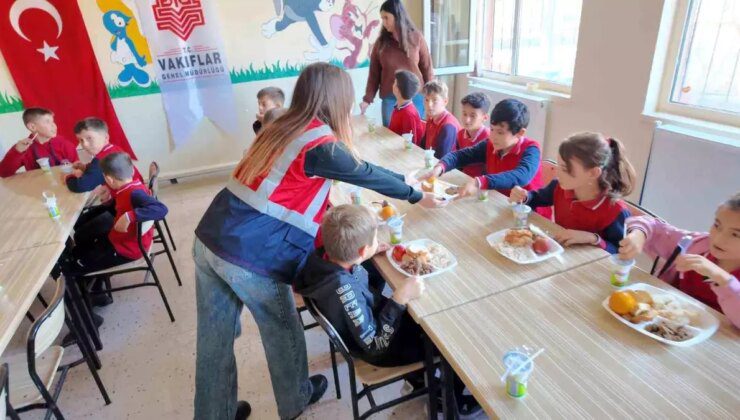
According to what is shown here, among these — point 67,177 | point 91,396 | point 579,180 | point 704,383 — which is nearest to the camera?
point 704,383

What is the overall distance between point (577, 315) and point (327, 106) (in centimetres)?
103

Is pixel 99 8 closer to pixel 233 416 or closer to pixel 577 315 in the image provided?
pixel 233 416

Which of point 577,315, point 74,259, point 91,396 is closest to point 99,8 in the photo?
point 74,259

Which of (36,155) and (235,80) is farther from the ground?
(235,80)

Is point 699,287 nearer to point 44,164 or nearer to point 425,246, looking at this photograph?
point 425,246

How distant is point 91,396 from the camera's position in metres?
2.13

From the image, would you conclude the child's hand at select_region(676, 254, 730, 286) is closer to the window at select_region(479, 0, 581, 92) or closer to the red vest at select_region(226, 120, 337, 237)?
the red vest at select_region(226, 120, 337, 237)

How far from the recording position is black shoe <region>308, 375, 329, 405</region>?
1972mm

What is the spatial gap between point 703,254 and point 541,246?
514 millimetres

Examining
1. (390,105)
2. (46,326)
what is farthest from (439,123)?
(46,326)

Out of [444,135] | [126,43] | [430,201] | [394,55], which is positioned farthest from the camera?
[126,43]

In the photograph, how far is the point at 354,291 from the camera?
139 cm

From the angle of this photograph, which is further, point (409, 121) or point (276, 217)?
point (409, 121)

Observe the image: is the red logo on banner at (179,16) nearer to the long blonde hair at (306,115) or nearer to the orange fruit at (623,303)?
the long blonde hair at (306,115)
